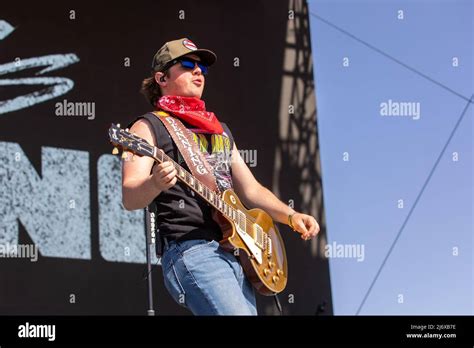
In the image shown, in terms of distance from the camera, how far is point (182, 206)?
4594 mm

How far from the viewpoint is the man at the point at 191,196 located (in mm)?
4406

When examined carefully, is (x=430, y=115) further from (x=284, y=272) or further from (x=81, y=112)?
(x=284, y=272)

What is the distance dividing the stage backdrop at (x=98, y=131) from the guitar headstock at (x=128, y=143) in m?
3.33

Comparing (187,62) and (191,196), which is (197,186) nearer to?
(191,196)

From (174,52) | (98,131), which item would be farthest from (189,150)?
(98,131)

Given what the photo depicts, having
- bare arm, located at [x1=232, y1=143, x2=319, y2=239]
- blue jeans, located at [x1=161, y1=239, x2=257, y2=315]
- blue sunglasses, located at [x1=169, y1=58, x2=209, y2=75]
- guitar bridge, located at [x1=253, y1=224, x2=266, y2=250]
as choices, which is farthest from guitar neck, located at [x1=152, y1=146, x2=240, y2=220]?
blue sunglasses, located at [x1=169, y1=58, x2=209, y2=75]

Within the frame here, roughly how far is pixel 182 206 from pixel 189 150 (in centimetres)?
29

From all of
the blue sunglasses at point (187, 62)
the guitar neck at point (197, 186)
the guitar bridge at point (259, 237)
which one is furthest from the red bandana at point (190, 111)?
the guitar bridge at point (259, 237)

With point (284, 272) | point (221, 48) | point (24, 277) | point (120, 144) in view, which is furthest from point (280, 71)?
point (120, 144)

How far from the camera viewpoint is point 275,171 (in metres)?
8.16

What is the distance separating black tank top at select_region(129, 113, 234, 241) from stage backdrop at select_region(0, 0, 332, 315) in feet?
9.95

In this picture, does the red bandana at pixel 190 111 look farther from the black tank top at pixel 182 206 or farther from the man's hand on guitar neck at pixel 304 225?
the man's hand on guitar neck at pixel 304 225

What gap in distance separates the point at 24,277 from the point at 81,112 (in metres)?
1.34
